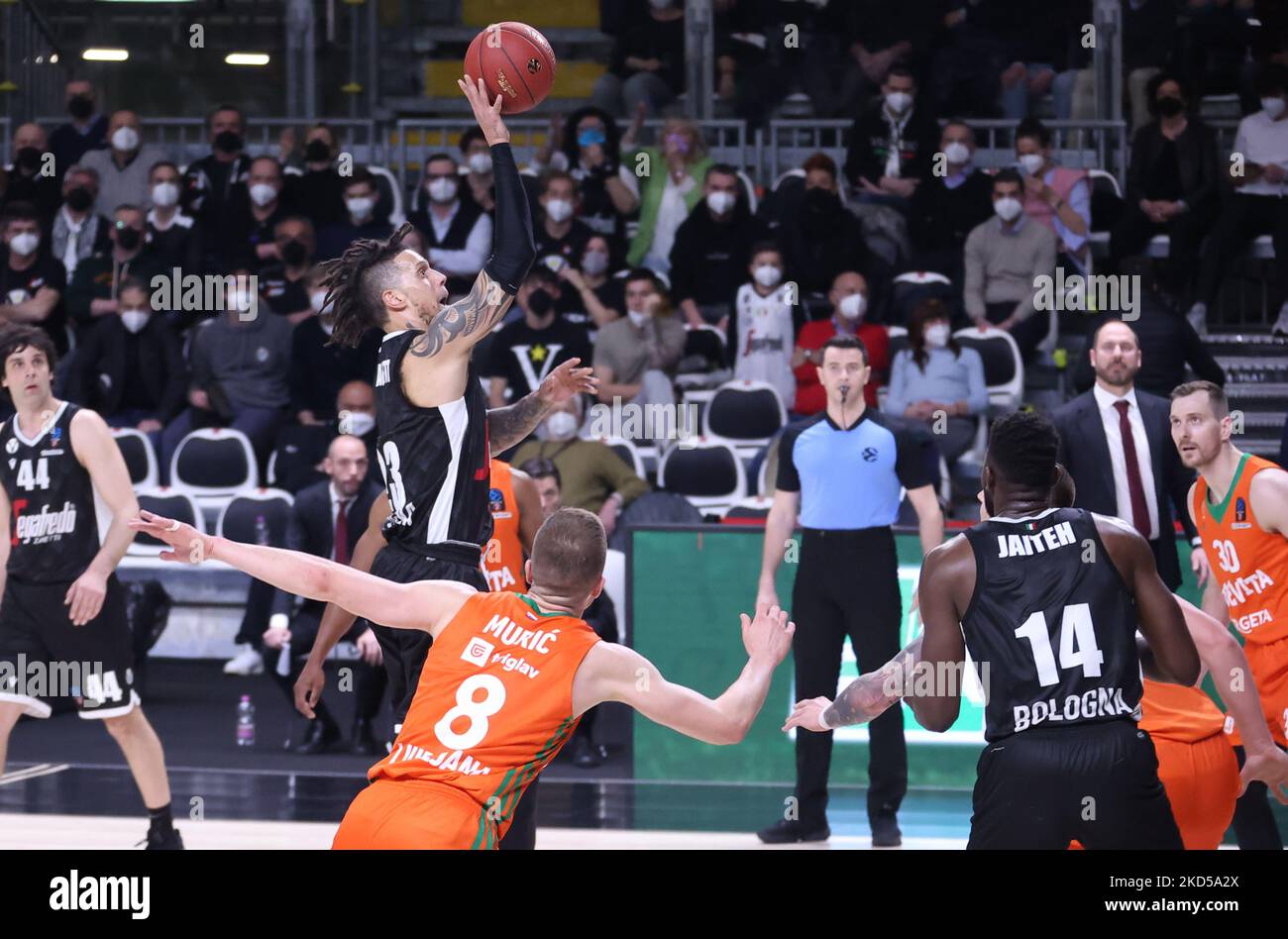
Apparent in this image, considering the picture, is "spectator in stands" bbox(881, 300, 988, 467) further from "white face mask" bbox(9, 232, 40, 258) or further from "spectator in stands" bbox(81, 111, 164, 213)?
"white face mask" bbox(9, 232, 40, 258)

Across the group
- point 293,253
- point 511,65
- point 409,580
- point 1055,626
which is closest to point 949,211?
point 293,253

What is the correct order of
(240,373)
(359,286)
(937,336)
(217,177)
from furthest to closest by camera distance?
(217,177)
(240,373)
(937,336)
(359,286)

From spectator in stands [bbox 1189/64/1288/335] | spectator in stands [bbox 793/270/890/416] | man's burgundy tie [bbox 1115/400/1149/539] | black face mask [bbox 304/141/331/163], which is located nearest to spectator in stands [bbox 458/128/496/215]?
black face mask [bbox 304/141/331/163]

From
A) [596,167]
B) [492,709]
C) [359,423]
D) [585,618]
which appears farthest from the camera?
[596,167]

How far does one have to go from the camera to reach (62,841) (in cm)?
693

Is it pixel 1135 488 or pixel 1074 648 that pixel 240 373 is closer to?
pixel 1135 488

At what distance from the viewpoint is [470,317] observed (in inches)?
194

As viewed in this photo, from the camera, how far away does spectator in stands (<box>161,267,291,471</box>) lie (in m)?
11.6

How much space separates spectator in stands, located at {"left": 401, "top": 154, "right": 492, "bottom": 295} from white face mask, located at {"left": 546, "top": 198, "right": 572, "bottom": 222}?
20.0 inches

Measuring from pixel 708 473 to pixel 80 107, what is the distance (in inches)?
254

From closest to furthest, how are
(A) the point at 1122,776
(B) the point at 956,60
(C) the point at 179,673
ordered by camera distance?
(A) the point at 1122,776 < (C) the point at 179,673 < (B) the point at 956,60
